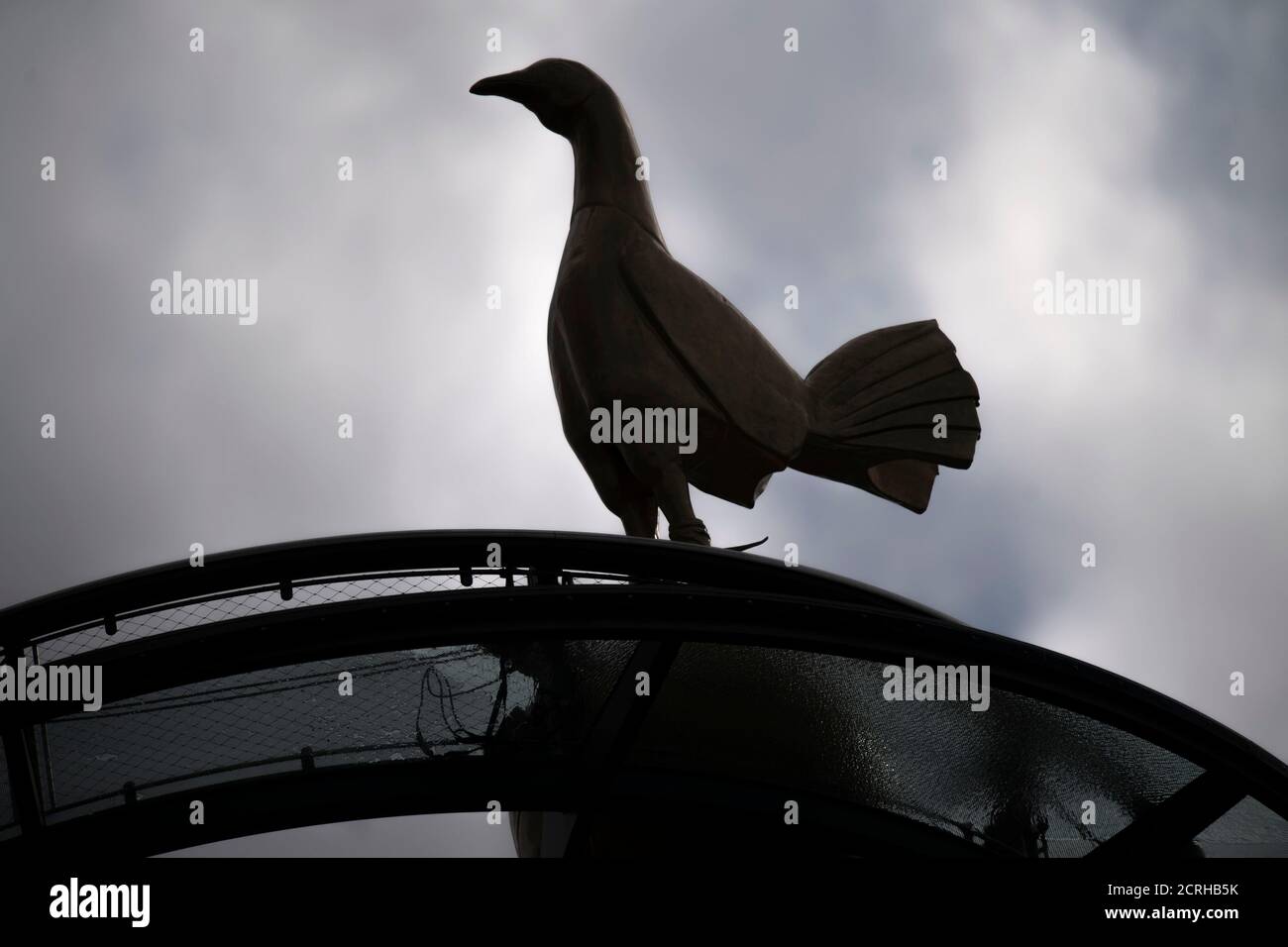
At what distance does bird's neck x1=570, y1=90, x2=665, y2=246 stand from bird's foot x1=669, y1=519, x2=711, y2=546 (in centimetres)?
227

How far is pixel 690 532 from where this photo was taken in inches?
367

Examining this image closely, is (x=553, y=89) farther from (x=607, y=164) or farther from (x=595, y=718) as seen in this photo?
(x=595, y=718)

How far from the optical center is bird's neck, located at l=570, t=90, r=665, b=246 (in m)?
10.4

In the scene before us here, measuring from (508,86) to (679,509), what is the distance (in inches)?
139

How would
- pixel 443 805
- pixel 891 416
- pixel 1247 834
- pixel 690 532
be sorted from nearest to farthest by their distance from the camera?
pixel 443 805
pixel 1247 834
pixel 690 532
pixel 891 416

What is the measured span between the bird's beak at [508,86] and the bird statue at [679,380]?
12 mm

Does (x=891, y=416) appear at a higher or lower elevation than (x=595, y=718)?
higher

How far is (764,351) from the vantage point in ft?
33.2

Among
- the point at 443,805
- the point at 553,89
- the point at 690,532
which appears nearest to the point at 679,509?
the point at 690,532

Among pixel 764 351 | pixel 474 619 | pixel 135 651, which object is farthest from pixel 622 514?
pixel 135 651

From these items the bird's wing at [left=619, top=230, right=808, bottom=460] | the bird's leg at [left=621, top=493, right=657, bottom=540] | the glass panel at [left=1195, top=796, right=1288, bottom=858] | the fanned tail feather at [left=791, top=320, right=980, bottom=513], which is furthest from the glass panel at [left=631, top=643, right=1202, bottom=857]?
the fanned tail feather at [left=791, top=320, right=980, bottom=513]

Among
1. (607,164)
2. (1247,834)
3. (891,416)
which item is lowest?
(1247,834)

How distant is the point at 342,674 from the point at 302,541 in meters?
0.68
